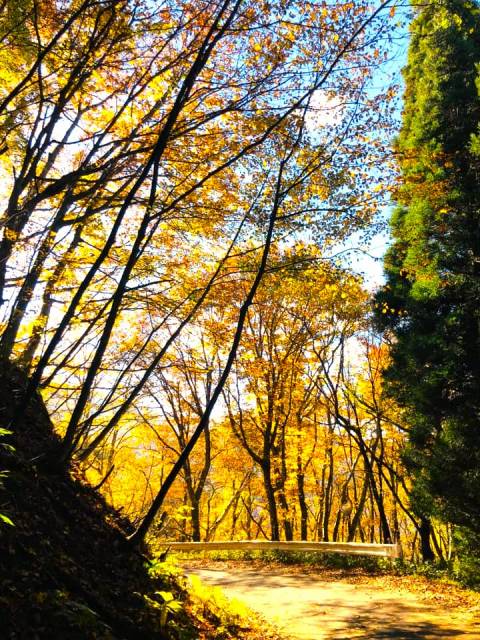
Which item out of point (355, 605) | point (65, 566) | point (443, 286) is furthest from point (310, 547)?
point (65, 566)

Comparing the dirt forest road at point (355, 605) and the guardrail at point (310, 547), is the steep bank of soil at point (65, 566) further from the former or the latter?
the guardrail at point (310, 547)

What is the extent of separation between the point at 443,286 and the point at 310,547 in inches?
386

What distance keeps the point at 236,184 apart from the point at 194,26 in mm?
2537

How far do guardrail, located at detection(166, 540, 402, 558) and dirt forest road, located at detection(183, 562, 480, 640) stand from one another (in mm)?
1025

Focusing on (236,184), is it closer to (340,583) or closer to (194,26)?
(194,26)

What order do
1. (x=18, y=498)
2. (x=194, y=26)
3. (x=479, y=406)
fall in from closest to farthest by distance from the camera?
(x=18, y=498) < (x=194, y=26) < (x=479, y=406)

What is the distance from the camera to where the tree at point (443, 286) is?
9.21 metres

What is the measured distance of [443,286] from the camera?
10.1 metres

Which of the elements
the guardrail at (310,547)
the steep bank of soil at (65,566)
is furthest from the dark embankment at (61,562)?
the guardrail at (310,547)

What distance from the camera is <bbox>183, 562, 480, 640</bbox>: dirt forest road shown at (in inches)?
245

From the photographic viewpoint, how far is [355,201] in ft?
24.7

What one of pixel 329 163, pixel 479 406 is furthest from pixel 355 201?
pixel 479 406

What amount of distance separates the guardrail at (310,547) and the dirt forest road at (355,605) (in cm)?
103

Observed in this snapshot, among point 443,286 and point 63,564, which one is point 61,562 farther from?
point 443,286
